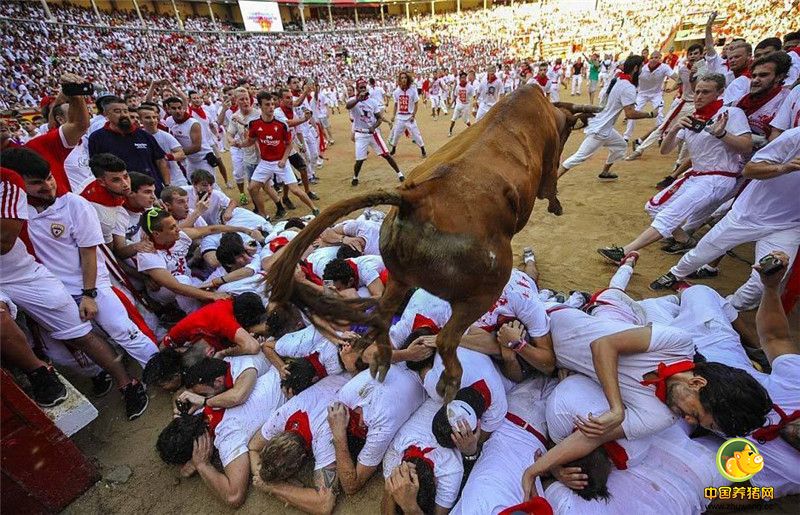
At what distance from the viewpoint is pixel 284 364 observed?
322 cm

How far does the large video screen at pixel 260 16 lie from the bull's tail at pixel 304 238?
44.2 metres

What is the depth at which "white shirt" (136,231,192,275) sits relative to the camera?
144 inches

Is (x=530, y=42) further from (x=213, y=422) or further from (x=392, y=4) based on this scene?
(x=213, y=422)

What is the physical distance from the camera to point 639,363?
2.15 meters

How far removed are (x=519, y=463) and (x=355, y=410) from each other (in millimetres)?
1099

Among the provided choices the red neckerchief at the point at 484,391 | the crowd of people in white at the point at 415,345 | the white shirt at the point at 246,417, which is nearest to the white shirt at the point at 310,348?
the crowd of people in white at the point at 415,345

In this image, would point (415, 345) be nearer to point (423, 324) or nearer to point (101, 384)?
point (423, 324)

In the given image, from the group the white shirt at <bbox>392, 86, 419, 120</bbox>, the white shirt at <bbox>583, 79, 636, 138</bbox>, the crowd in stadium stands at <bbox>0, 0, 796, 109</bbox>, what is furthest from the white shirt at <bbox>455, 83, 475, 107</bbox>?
the crowd in stadium stands at <bbox>0, 0, 796, 109</bbox>

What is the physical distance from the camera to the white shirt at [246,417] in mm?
2713

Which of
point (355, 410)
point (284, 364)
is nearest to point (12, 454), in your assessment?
point (284, 364)

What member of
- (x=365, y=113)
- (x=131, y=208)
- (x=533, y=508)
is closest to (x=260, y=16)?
(x=365, y=113)

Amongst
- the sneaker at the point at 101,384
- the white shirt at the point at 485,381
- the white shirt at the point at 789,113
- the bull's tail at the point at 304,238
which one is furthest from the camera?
the sneaker at the point at 101,384

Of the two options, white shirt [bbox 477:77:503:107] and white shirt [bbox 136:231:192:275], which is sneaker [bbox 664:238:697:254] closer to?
white shirt [bbox 136:231:192:275]

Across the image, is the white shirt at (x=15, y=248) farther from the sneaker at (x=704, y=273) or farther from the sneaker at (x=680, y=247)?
the sneaker at (x=680, y=247)
